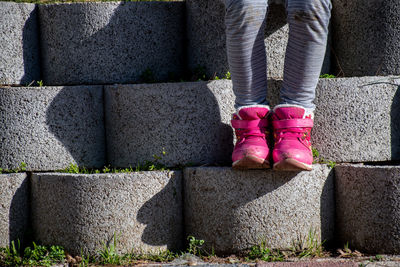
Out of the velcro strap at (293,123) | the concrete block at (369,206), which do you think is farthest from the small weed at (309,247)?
the velcro strap at (293,123)

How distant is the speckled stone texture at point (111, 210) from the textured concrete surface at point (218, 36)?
2.33 ft

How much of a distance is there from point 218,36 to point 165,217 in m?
1.04

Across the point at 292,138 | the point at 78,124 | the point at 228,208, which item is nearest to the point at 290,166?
the point at 292,138

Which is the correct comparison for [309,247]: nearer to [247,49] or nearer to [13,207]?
[247,49]

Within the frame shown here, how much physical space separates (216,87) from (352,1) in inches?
36.9

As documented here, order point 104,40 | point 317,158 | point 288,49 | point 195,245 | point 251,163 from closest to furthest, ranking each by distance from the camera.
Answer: point 251,163 → point 288,49 → point 195,245 → point 317,158 → point 104,40

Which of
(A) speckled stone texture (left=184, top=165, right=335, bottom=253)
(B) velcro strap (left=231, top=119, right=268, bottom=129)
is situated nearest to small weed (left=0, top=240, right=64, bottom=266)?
(A) speckled stone texture (left=184, top=165, right=335, bottom=253)

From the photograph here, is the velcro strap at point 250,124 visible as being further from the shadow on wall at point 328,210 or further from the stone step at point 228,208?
the shadow on wall at point 328,210

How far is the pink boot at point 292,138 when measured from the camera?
2.52 metres

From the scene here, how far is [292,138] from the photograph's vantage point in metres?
2.61

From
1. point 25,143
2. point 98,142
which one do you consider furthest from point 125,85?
point 25,143

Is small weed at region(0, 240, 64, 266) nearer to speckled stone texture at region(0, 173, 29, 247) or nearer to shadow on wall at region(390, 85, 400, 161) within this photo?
speckled stone texture at region(0, 173, 29, 247)

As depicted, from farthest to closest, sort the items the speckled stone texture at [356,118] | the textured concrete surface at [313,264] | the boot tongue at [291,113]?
the speckled stone texture at [356,118], the boot tongue at [291,113], the textured concrete surface at [313,264]

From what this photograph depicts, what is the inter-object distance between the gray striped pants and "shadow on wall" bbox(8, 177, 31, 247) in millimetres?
1214
